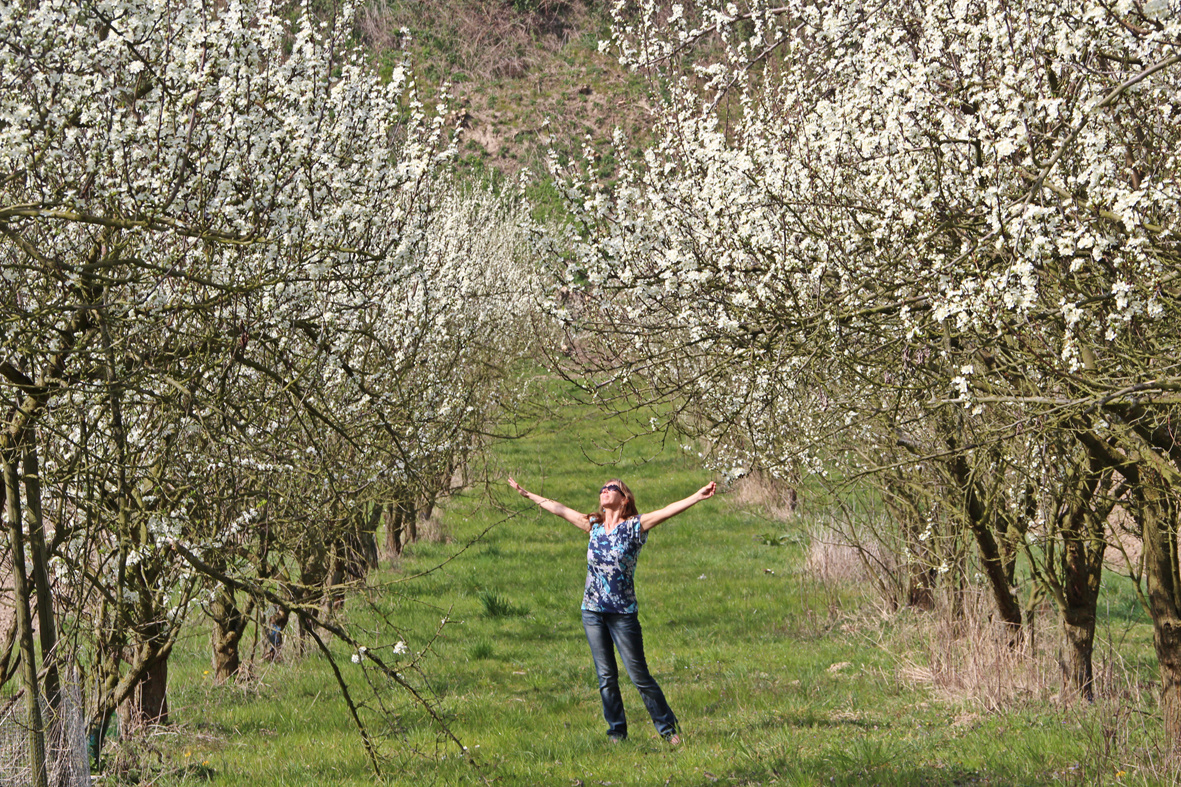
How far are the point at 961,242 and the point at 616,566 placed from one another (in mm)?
2938

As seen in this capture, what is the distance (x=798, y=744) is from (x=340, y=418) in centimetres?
371

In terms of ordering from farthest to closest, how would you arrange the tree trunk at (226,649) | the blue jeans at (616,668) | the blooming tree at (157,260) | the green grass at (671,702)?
the tree trunk at (226,649)
the blue jeans at (616,668)
the green grass at (671,702)
the blooming tree at (157,260)

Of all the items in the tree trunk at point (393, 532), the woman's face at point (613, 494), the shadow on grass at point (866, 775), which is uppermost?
the woman's face at point (613, 494)

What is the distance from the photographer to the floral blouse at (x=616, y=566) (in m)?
6.85

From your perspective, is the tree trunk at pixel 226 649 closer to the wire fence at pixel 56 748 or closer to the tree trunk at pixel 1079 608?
the wire fence at pixel 56 748

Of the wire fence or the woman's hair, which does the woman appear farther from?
the wire fence

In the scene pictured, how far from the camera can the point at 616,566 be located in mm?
6844

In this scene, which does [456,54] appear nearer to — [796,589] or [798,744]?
[796,589]

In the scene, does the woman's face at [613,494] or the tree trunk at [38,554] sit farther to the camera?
the woman's face at [613,494]

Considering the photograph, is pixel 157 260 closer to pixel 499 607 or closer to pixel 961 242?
pixel 961 242

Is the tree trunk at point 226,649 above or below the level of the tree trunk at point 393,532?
below

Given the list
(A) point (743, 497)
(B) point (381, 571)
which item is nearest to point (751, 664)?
(B) point (381, 571)

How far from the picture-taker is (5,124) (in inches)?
150

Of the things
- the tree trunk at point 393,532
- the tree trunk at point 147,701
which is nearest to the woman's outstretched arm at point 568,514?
the tree trunk at point 147,701
